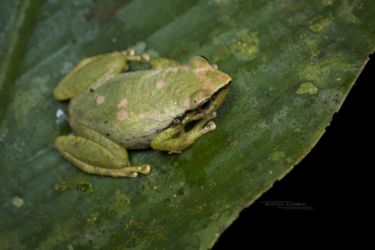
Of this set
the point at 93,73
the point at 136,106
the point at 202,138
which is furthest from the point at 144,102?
the point at 93,73

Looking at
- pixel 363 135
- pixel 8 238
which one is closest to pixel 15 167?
pixel 8 238

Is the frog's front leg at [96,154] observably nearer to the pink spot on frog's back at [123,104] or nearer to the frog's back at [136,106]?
the frog's back at [136,106]

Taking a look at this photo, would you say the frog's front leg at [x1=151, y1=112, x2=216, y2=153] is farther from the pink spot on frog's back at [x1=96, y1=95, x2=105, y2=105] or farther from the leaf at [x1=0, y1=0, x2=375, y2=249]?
the pink spot on frog's back at [x1=96, y1=95, x2=105, y2=105]

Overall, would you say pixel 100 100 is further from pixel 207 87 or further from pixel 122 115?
pixel 207 87

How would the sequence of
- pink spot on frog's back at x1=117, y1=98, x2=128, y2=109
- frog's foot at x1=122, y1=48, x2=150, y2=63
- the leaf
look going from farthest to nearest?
frog's foot at x1=122, y1=48, x2=150, y2=63
pink spot on frog's back at x1=117, y1=98, x2=128, y2=109
the leaf

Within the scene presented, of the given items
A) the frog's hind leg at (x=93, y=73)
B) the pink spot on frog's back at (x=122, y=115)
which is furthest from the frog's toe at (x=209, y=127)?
the frog's hind leg at (x=93, y=73)

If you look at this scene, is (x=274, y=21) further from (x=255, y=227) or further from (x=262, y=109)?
(x=255, y=227)

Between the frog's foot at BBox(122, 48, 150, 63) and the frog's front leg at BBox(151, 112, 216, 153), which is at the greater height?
the frog's foot at BBox(122, 48, 150, 63)

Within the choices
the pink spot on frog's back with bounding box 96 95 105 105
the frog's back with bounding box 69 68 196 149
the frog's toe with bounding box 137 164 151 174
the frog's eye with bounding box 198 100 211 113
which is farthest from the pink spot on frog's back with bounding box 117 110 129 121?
the frog's eye with bounding box 198 100 211 113
